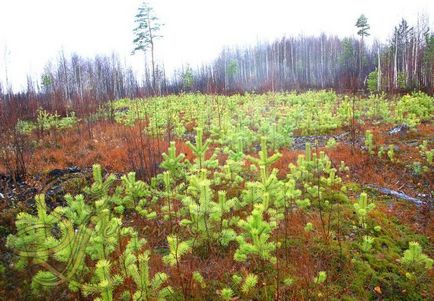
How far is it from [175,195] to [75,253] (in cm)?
210

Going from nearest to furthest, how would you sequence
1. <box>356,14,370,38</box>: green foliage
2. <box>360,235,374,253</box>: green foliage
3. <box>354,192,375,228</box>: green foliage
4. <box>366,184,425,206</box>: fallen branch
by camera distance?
<box>360,235,374,253</box>: green foliage
<box>354,192,375,228</box>: green foliage
<box>366,184,425,206</box>: fallen branch
<box>356,14,370,38</box>: green foliage

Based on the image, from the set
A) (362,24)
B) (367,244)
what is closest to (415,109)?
(367,244)

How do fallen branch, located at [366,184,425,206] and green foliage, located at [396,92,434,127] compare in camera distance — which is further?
green foliage, located at [396,92,434,127]

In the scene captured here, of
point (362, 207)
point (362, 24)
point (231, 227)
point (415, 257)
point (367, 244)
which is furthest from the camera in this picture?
point (362, 24)

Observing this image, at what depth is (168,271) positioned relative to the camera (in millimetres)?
4008

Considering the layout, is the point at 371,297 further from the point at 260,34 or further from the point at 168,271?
the point at 260,34

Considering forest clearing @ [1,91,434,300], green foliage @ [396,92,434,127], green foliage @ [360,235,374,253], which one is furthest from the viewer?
green foliage @ [396,92,434,127]

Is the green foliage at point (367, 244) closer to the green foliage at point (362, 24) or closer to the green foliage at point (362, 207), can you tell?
the green foliage at point (362, 207)

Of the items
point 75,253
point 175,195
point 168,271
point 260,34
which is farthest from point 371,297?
point 260,34

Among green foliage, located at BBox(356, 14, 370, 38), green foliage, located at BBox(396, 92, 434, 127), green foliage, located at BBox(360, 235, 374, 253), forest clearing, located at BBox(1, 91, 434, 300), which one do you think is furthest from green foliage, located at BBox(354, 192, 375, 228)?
green foliage, located at BBox(356, 14, 370, 38)

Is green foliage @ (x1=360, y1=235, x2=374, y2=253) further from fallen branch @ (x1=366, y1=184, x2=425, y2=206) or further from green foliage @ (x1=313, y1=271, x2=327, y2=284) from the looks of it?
fallen branch @ (x1=366, y1=184, x2=425, y2=206)

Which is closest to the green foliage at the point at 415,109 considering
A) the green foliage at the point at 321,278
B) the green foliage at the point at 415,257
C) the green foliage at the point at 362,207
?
the green foliage at the point at 362,207

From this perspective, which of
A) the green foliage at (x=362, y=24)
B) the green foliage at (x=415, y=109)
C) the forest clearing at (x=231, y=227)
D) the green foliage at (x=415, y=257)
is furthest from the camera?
the green foliage at (x=362, y=24)

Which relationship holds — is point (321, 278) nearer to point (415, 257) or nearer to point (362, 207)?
point (415, 257)
